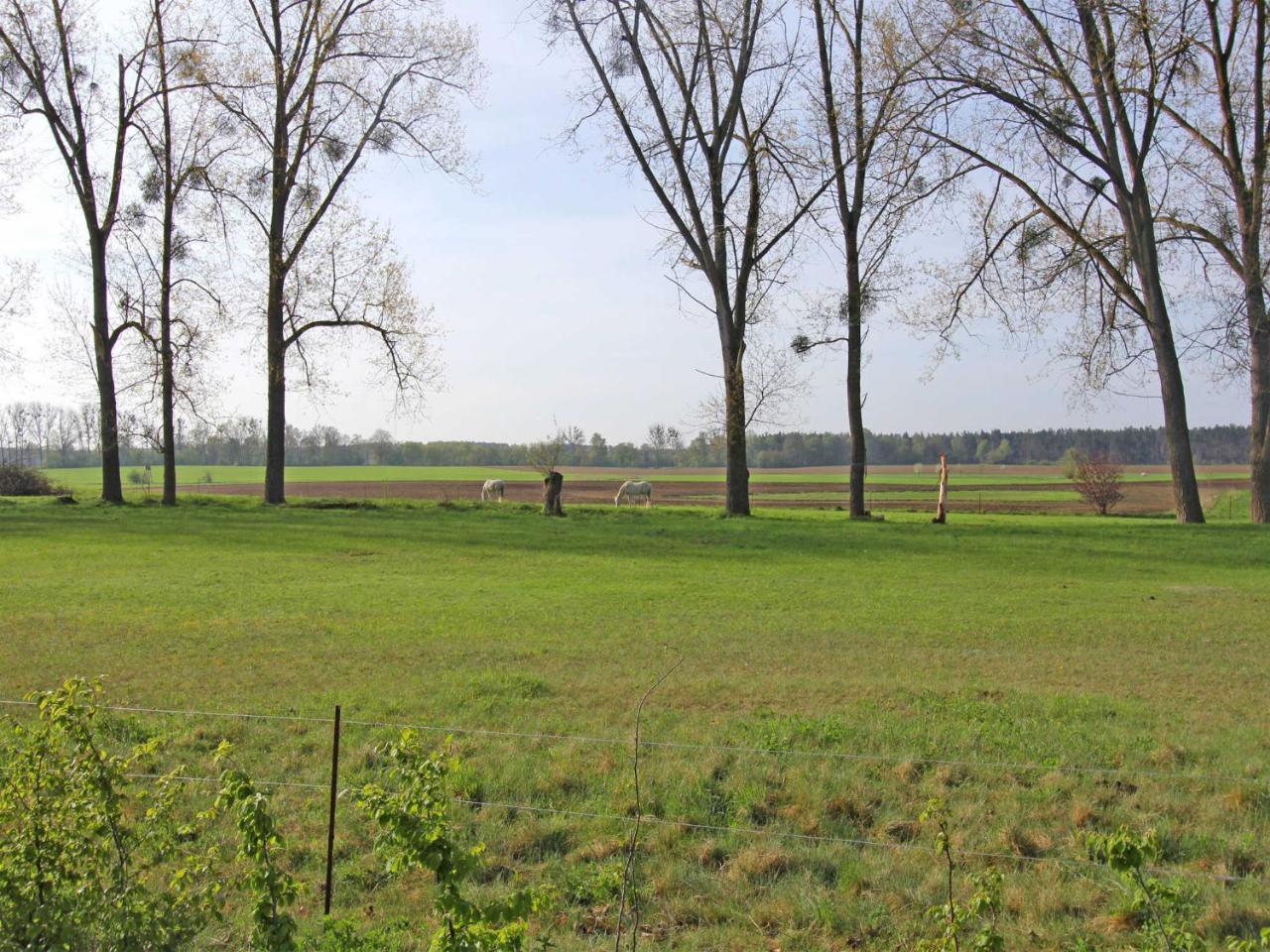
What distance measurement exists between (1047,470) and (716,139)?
87254mm

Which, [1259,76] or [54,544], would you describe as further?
[1259,76]

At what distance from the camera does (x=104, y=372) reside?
3025 centimetres

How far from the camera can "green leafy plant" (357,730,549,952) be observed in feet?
11.0

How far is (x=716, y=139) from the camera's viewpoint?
94.9 ft

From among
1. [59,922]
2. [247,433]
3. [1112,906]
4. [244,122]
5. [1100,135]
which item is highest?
[244,122]

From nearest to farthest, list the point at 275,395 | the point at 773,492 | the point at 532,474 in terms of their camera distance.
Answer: the point at 275,395 → the point at 773,492 → the point at 532,474

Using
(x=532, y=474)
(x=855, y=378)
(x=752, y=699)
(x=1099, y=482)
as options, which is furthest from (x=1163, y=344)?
(x=532, y=474)

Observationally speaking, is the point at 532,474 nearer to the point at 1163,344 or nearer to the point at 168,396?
the point at 168,396

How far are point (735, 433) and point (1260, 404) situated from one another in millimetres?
13383

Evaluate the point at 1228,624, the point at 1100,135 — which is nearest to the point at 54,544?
the point at 1228,624

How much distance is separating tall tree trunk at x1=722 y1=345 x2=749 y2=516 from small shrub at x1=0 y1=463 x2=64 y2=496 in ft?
86.2

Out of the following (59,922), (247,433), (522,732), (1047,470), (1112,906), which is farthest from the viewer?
(1047,470)

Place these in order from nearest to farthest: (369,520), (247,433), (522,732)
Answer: (522,732) < (369,520) < (247,433)

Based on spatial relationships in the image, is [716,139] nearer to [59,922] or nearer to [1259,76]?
[1259,76]
